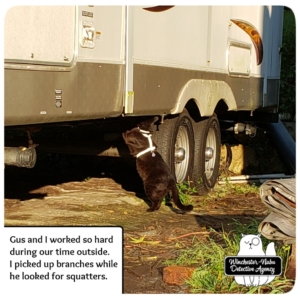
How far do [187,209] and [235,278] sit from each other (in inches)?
107

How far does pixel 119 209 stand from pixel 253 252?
2.93 meters

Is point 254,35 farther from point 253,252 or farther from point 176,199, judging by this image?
point 253,252

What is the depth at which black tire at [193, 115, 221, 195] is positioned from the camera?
8.29 m

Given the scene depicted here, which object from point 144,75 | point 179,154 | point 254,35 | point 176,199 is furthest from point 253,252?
point 254,35

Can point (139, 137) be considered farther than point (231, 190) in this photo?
No

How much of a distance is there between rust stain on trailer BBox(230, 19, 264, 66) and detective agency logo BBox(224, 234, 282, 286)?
4163 millimetres

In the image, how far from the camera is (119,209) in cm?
734

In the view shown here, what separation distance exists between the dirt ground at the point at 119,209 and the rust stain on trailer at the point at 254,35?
1731 mm

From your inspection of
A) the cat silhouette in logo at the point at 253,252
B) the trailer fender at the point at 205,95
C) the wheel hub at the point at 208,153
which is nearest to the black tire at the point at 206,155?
the wheel hub at the point at 208,153

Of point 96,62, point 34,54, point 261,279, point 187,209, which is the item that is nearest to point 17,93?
point 34,54

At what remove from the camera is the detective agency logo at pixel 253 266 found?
447 centimetres

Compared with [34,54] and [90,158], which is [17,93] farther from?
[90,158]

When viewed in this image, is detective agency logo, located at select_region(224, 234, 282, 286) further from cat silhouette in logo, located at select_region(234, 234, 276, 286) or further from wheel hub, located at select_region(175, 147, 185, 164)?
wheel hub, located at select_region(175, 147, 185, 164)

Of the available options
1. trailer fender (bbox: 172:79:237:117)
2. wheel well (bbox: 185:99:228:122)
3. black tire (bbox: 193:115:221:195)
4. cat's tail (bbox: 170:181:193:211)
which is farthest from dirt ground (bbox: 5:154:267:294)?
trailer fender (bbox: 172:79:237:117)
